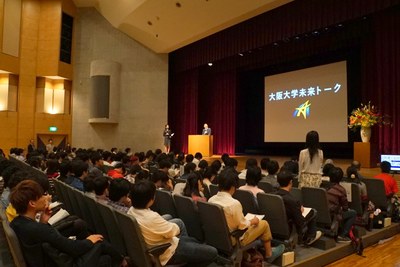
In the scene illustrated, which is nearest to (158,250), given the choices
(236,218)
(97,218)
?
(236,218)

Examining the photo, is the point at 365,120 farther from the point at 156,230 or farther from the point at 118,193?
the point at 156,230

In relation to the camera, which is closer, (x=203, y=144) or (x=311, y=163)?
(x=311, y=163)

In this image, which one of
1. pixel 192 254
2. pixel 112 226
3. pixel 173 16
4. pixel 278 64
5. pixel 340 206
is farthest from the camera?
pixel 278 64

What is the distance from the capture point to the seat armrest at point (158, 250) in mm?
2197

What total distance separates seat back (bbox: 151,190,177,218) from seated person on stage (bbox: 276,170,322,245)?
1009mm

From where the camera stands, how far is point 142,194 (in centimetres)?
230

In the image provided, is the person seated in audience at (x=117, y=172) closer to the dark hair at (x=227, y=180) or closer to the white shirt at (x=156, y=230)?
the dark hair at (x=227, y=180)

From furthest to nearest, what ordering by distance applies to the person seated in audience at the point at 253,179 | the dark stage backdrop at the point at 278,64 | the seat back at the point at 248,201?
the dark stage backdrop at the point at 278,64 < the person seated in audience at the point at 253,179 < the seat back at the point at 248,201

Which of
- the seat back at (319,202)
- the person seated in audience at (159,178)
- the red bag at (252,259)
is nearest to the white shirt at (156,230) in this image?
the red bag at (252,259)

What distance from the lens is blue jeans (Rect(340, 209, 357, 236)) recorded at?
3.64 m

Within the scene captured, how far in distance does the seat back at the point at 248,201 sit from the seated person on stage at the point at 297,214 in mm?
254

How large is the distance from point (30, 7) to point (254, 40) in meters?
9.31

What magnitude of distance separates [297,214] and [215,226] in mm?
851

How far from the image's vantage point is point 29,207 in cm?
195
